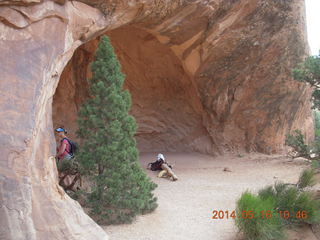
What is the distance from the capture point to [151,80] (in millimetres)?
11117

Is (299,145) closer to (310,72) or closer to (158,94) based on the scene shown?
(310,72)

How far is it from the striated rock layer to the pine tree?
2.09 ft

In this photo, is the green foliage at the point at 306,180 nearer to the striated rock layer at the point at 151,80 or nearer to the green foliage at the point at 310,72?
the striated rock layer at the point at 151,80

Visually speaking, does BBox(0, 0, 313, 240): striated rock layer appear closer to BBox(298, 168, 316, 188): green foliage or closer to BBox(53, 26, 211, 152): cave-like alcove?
BBox(53, 26, 211, 152): cave-like alcove

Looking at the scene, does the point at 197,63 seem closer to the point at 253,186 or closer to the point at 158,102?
the point at 158,102

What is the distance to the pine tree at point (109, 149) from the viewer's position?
15.8 ft

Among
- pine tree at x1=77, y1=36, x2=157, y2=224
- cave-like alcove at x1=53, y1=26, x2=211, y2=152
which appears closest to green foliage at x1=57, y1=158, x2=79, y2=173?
pine tree at x1=77, y1=36, x2=157, y2=224

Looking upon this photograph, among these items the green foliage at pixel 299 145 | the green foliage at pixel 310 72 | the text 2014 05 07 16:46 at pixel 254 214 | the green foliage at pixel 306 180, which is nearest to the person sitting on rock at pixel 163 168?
the text 2014 05 07 16:46 at pixel 254 214

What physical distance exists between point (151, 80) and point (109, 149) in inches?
260

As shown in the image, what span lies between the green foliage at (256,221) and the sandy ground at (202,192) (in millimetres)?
312

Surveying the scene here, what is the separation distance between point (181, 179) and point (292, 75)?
4725 mm

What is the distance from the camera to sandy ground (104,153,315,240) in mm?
4625

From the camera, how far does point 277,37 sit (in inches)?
369

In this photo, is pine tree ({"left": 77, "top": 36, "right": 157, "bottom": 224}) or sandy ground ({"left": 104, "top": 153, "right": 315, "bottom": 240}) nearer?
sandy ground ({"left": 104, "top": 153, "right": 315, "bottom": 240})
